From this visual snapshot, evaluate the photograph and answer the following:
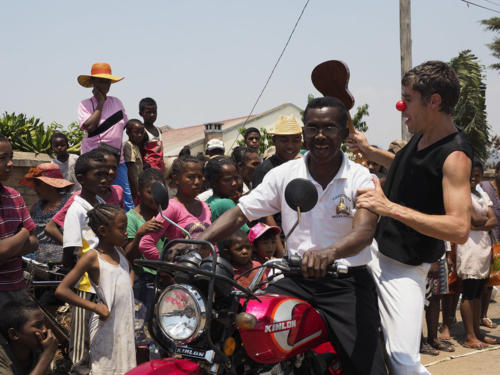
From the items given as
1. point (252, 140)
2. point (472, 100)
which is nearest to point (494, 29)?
point (472, 100)

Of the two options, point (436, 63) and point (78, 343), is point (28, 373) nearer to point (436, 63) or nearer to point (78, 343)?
point (78, 343)

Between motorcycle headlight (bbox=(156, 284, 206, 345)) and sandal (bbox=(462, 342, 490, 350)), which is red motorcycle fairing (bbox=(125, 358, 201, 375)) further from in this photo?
sandal (bbox=(462, 342, 490, 350))

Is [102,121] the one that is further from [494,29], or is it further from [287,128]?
[494,29]

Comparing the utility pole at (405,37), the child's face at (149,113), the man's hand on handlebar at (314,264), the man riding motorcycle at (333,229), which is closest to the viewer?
the man's hand on handlebar at (314,264)

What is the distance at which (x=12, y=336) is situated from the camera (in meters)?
3.99

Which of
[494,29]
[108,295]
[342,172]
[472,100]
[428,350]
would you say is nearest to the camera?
[342,172]

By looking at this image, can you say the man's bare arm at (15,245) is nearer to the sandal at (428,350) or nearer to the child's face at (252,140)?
the sandal at (428,350)

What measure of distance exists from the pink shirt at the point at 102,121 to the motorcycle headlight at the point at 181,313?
5083 millimetres

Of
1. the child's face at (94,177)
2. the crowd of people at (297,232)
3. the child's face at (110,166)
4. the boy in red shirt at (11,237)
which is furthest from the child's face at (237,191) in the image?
the boy in red shirt at (11,237)

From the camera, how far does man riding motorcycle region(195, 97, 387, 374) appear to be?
10.3 ft

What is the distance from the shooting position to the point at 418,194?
3.55 metres

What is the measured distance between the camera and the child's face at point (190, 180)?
5727 mm

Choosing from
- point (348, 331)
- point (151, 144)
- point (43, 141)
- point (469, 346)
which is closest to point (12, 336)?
point (348, 331)

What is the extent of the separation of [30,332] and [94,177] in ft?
5.13
